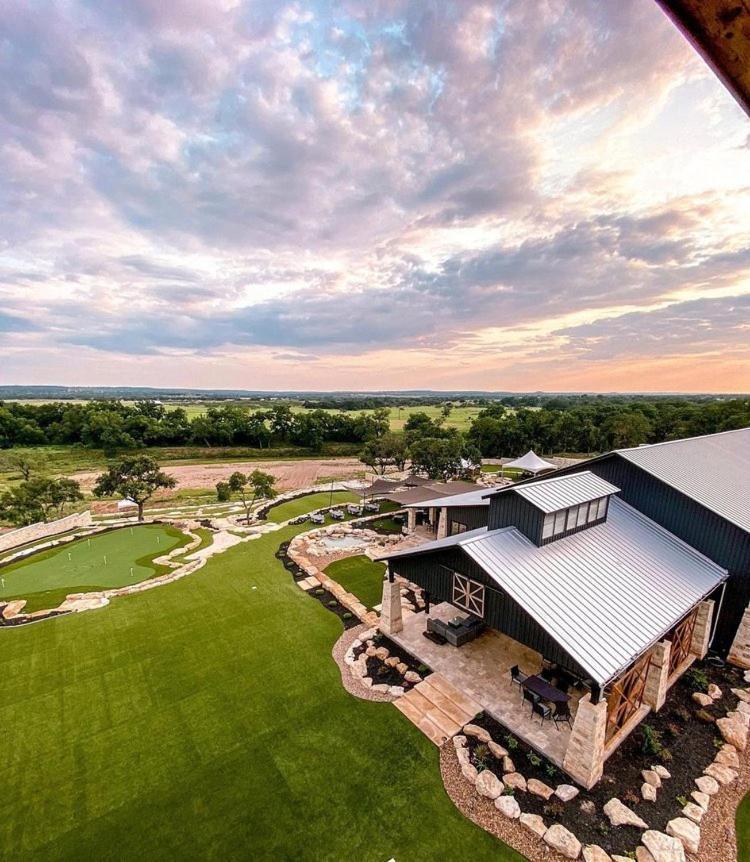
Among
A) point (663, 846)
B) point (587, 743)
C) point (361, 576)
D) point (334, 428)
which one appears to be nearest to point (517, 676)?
point (587, 743)

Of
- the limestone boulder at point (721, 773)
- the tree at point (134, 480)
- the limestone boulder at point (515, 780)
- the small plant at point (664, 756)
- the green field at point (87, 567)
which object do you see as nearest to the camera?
the limestone boulder at point (515, 780)

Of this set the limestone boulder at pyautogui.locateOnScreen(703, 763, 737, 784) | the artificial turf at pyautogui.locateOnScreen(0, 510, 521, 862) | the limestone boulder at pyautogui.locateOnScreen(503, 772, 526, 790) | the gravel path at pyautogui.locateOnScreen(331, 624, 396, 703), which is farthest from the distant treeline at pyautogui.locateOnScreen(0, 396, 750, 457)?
the limestone boulder at pyautogui.locateOnScreen(503, 772, 526, 790)

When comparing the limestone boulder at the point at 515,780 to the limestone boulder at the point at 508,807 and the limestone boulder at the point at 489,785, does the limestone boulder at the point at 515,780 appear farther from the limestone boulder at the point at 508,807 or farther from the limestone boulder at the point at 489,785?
the limestone boulder at the point at 508,807

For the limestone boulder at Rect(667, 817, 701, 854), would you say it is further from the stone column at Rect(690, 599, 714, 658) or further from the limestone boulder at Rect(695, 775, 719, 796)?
the stone column at Rect(690, 599, 714, 658)

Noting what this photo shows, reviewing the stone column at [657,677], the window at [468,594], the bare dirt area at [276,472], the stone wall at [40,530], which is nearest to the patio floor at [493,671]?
the stone column at [657,677]

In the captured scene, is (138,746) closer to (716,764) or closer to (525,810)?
(525,810)
